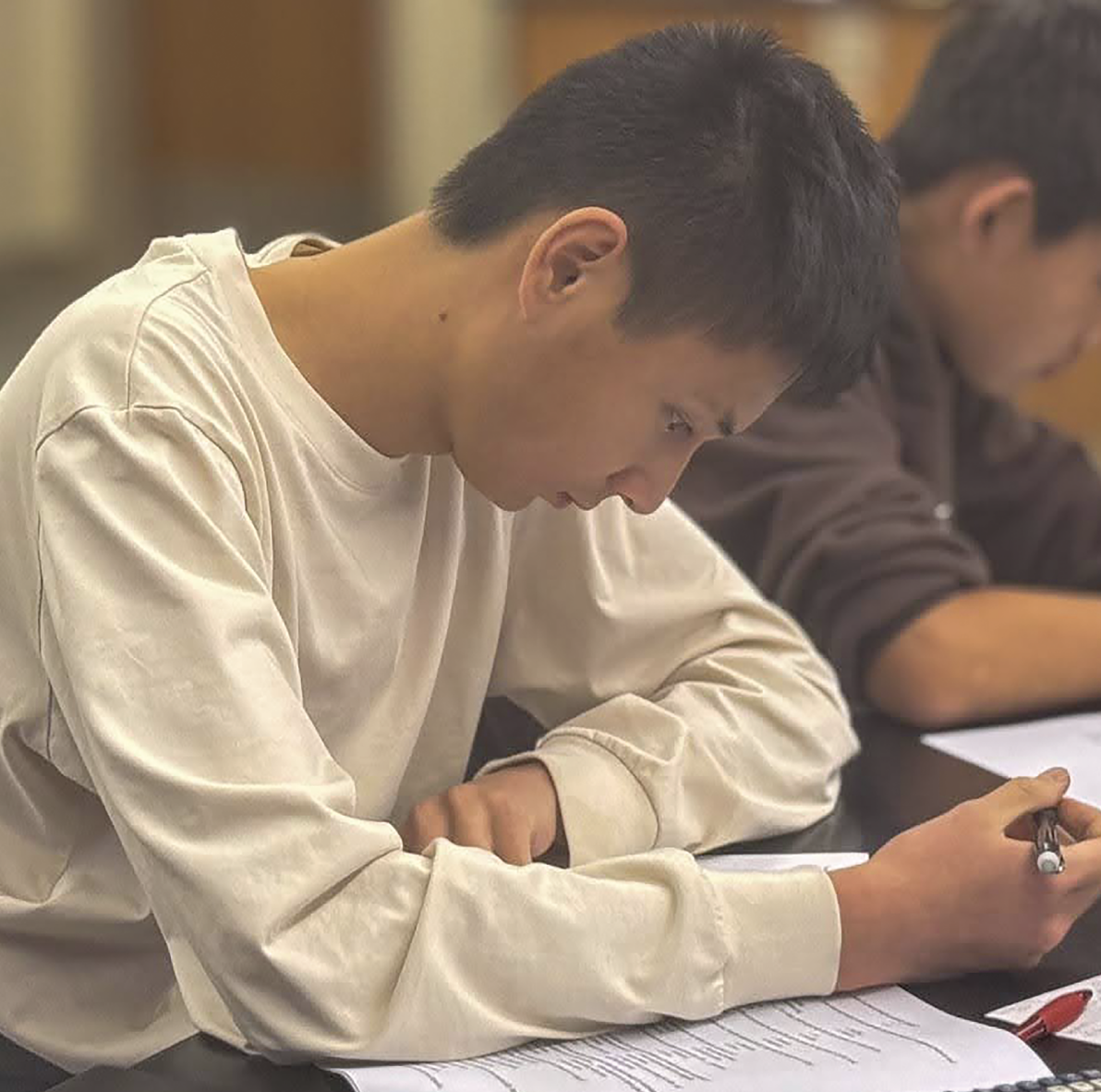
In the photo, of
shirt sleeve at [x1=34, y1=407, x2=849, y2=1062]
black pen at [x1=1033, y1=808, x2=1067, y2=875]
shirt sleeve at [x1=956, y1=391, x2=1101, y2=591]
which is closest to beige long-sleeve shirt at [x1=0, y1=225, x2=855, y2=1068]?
shirt sleeve at [x1=34, y1=407, x2=849, y2=1062]

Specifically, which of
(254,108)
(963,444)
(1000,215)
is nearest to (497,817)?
(1000,215)

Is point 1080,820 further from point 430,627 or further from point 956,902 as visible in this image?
point 430,627

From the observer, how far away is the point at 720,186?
104 centimetres

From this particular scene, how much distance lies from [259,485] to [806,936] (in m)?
0.36

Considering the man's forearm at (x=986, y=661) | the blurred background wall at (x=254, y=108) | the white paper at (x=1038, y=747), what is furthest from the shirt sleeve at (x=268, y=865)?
the blurred background wall at (x=254, y=108)

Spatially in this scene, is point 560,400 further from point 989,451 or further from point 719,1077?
point 989,451

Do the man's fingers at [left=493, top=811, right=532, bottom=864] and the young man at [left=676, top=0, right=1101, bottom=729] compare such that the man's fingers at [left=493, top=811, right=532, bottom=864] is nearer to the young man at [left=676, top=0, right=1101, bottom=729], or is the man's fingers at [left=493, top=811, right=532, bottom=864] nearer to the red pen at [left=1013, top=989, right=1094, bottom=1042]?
the red pen at [left=1013, top=989, right=1094, bottom=1042]

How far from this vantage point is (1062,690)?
5.45 ft

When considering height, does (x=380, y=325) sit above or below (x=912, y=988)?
above

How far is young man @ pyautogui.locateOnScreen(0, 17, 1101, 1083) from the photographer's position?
3.11 ft

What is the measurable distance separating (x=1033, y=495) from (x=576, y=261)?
111 centimetres

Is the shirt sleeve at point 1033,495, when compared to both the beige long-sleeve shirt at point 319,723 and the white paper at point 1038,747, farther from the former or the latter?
the beige long-sleeve shirt at point 319,723

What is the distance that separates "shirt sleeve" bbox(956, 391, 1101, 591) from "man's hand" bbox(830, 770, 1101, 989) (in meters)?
1.00

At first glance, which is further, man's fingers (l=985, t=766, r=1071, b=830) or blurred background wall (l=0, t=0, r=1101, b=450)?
blurred background wall (l=0, t=0, r=1101, b=450)
